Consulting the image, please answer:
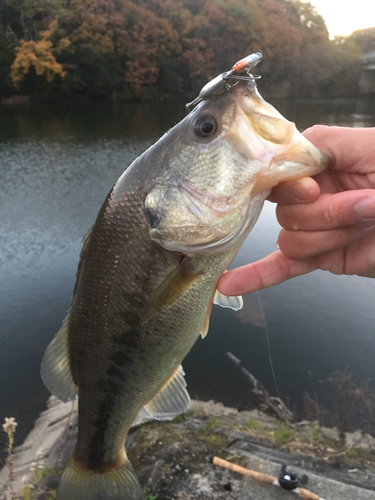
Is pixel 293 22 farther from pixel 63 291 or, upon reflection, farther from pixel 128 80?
pixel 63 291

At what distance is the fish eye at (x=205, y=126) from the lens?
5.24ft

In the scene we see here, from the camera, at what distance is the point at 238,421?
5.00 meters

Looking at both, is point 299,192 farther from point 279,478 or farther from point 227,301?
point 279,478

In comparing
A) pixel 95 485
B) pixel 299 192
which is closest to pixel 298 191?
pixel 299 192

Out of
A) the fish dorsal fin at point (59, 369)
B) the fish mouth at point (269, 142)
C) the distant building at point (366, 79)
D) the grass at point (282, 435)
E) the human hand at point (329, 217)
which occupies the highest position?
the distant building at point (366, 79)

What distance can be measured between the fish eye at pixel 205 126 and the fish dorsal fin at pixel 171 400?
1.36 m

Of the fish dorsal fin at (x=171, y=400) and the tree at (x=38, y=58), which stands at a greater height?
the tree at (x=38, y=58)

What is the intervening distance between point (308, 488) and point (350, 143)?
3.42m

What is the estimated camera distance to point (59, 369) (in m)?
2.15

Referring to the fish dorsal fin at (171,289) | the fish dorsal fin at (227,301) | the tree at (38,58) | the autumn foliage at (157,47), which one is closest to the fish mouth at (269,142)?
the fish dorsal fin at (171,289)

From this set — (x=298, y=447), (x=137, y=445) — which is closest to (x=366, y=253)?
(x=298, y=447)

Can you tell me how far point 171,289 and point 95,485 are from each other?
1436 mm

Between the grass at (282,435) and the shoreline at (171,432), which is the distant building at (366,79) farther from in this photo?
the grass at (282,435)

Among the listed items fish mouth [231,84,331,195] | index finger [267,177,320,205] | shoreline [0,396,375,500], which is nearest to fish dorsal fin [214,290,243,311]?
index finger [267,177,320,205]
